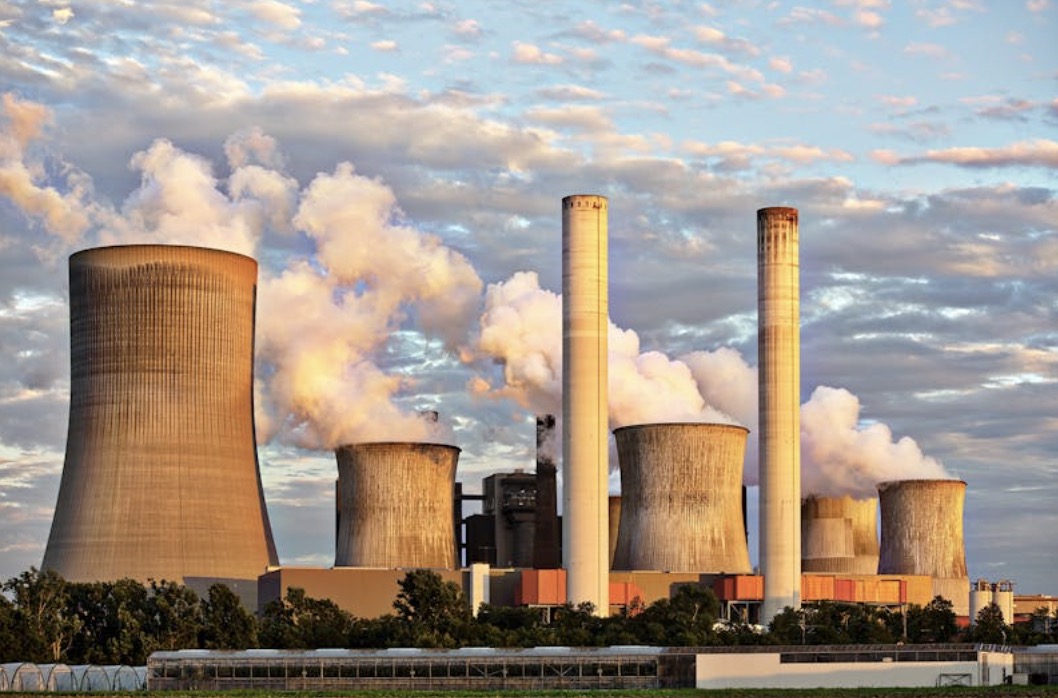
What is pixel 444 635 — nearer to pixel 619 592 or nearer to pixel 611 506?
pixel 619 592

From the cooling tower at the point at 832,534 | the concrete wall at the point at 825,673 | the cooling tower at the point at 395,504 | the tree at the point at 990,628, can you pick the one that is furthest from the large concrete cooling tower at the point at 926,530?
the concrete wall at the point at 825,673

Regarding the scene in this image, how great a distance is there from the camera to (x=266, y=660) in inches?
2164

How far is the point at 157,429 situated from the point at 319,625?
9011 millimetres

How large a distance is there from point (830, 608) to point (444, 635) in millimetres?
18274

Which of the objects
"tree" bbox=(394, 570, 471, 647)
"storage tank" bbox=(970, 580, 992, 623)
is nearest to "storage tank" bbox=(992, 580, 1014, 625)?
"storage tank" bbox=(970, 580, 992, 623)

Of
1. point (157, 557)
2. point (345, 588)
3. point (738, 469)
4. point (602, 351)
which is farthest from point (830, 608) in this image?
point (157, 557)

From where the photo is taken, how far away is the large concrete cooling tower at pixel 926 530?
85.1 m

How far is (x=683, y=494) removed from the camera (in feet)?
248

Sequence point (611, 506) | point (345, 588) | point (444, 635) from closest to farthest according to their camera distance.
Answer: point (444, 635), point (345, 588), point (611, 506)

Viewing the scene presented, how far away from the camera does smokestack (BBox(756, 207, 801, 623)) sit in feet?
254

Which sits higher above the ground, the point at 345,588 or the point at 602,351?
the point at 602,351

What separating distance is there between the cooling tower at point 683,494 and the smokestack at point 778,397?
1.19 m

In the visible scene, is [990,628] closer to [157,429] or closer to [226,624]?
[226,624]

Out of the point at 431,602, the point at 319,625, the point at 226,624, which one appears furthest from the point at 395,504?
the point at 226,624
